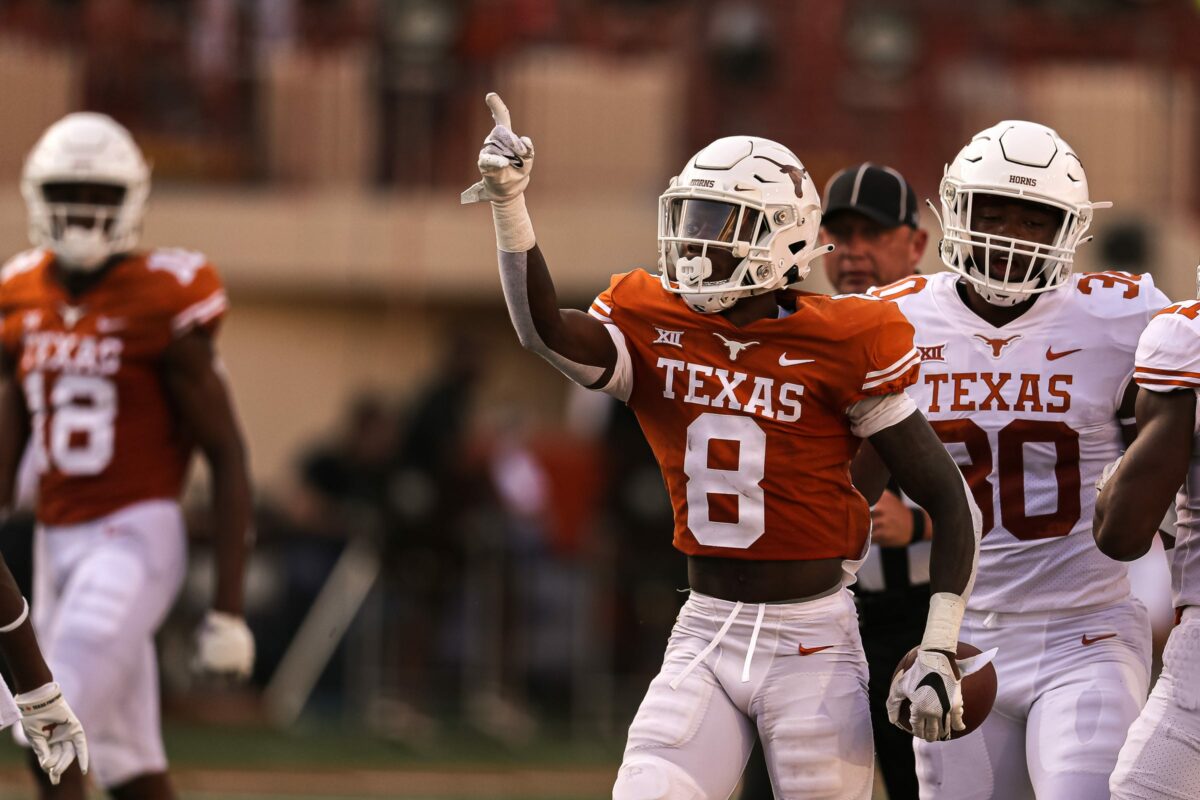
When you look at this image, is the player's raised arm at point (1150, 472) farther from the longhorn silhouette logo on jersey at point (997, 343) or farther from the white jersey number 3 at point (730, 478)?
the white jersey number 3 at point (730, 478)

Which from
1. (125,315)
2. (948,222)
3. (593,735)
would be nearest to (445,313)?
(593,735)

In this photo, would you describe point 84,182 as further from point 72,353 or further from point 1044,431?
point 1044,431

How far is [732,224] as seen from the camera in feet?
14.6

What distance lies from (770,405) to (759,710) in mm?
658

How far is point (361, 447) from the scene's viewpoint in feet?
36.0

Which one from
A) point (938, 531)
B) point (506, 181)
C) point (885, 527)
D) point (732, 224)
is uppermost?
point (506, 181)

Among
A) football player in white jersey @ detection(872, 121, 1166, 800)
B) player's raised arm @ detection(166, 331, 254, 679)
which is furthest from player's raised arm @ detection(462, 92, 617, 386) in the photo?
player's raised arm @ detection(166, 331, 254, 679)

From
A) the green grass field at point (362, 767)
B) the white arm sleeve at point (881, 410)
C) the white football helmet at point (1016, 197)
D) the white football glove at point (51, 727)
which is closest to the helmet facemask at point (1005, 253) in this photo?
the white football helmet at point (1016, 197)

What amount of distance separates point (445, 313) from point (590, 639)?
3618 mm

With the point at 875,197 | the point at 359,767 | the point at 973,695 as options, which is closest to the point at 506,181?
the point at 973,695

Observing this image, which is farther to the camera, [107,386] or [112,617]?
[107,386]

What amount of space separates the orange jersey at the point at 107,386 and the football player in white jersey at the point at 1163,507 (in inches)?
118

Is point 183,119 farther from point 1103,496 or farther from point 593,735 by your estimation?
point 1103,496

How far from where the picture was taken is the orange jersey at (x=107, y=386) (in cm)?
604
